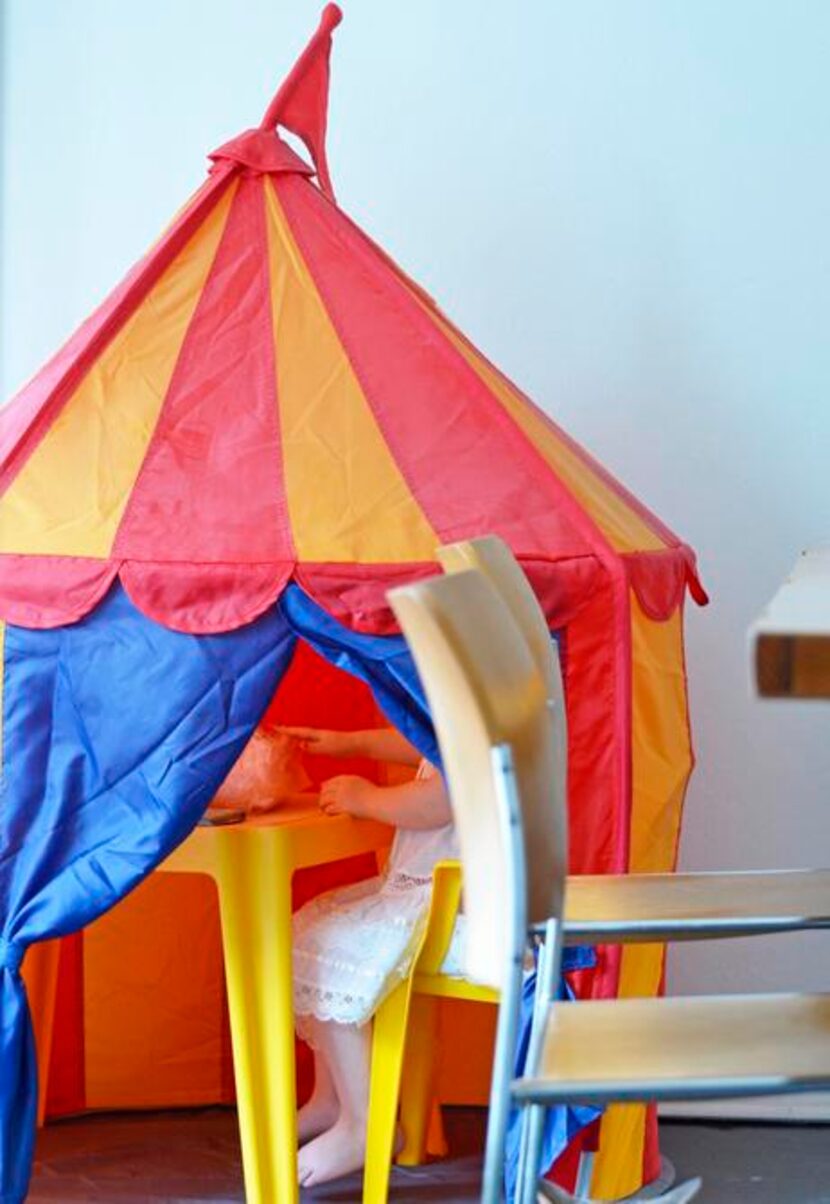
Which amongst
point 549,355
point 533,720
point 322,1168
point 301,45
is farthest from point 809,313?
point 533,720

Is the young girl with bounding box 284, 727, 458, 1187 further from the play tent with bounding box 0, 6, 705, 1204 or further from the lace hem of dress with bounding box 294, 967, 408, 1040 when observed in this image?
the play tent with bounding box 0, 6, 705, 1204

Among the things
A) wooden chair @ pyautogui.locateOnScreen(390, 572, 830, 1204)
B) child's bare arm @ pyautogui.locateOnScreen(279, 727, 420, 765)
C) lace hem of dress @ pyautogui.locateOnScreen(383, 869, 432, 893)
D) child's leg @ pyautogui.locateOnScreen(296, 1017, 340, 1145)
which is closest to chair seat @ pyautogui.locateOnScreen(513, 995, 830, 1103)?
wooden chair @ pyautogui.locateOnScreen(390, 572, 830, 1204)

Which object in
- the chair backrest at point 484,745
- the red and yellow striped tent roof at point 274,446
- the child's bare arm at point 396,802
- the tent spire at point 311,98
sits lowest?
the child's bare arm at point 396,802

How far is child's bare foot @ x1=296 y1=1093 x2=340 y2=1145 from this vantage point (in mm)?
3082

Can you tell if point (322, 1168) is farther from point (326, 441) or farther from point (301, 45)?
point (301, 45)

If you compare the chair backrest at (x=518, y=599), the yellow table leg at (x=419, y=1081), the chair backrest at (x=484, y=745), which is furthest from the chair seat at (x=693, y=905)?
Answer: the yellow table leg at (x=419, y=1081)

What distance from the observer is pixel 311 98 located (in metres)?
3.11

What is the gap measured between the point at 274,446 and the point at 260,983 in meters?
0.71

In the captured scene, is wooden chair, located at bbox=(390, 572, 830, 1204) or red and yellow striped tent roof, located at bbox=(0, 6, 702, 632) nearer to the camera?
wooden chair, located at bbox=(390, 572, 830, 1204)

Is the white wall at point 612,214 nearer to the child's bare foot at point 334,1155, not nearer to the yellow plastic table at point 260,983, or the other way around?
the child's bare foot at point 334,1155

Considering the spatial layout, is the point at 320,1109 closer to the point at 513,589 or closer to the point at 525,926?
the point at 513,589

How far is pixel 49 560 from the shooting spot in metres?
2.57

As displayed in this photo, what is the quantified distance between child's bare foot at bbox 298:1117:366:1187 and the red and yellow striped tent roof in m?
0.86

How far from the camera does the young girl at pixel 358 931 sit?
2770 millimetres
